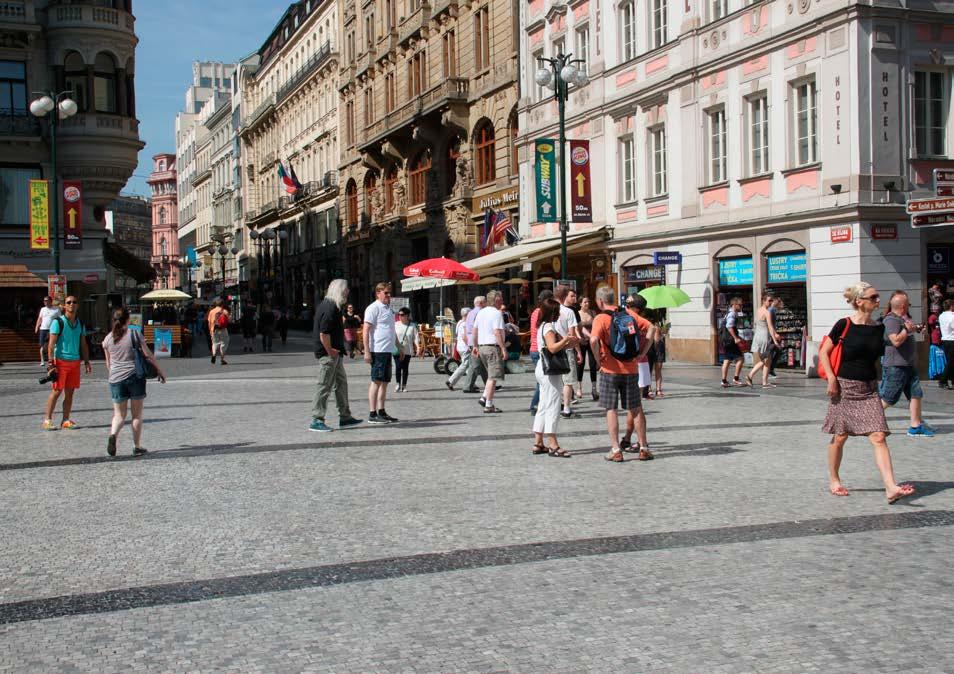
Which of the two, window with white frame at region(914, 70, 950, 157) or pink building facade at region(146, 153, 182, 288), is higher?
pink building facade at region(146, 153, 182, 288)

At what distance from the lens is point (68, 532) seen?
7.69 metres

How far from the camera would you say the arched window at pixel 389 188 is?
5453 centimetres

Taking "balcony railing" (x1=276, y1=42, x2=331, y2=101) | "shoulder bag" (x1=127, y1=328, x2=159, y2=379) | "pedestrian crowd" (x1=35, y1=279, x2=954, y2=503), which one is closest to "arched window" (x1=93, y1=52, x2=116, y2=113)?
"pedestrian crowd" (x1=35, y1=279, x2=954, y2=503)

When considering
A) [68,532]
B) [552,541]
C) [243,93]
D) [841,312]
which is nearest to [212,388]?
[841,312]

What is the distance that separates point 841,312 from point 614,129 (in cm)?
1134

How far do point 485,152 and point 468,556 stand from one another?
123 ft

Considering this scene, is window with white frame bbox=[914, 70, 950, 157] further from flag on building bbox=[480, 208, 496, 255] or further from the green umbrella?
flag on building bbox=[480, 208, 496, 255]

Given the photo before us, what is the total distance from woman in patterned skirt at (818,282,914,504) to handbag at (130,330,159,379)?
685 centimetres

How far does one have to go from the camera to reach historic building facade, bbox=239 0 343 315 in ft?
222

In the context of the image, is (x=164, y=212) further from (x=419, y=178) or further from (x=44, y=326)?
(x=44, y=326)

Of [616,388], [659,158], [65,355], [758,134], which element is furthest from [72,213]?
[616,388]

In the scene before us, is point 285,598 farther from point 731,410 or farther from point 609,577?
point 731,410

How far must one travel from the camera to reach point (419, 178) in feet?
165

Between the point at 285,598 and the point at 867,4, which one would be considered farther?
the point at 867,4
